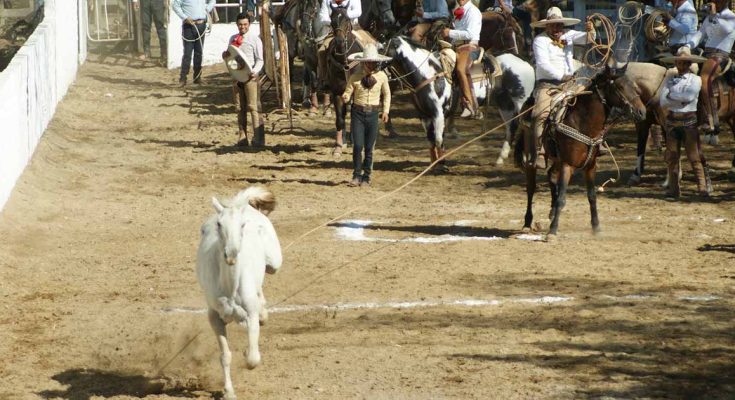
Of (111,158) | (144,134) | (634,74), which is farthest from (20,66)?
(634,74)

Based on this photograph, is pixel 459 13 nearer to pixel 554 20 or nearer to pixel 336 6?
pixel 336 6

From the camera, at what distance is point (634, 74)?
59.4 feet

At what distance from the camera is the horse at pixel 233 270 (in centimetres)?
890

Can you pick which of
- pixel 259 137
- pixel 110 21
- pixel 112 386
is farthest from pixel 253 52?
pixel 110 21

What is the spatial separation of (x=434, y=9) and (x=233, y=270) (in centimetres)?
1598

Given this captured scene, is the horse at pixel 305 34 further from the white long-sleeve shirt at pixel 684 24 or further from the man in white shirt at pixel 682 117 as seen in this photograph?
the man in white shirt at pixel 682 117

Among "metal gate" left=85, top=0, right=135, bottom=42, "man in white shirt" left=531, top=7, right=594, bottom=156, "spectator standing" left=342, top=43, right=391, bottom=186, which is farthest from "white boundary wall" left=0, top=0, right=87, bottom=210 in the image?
"man in white shirt" left=531, top=7, right=594, bottom=156

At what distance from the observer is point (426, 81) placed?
1892cm

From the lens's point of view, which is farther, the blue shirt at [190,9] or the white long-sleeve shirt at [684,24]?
the blue shirt at [190,9]

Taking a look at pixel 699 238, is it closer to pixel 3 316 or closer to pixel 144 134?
pixel 3 316

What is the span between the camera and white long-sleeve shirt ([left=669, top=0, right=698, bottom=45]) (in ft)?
63.3

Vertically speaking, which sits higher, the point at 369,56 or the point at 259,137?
the point at 369,56

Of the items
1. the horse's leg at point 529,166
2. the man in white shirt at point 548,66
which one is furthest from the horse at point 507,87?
the horse's leg at point 529,166

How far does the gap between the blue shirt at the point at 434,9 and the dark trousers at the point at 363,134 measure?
619 cm
